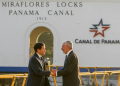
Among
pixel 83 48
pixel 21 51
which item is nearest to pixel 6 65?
pixel 21 51

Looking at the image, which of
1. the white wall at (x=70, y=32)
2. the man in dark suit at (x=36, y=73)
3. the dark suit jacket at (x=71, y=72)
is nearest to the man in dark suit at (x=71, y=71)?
the dark suit jacket at (x=71, y=72)

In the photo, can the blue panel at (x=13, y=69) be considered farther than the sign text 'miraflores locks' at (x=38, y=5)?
No

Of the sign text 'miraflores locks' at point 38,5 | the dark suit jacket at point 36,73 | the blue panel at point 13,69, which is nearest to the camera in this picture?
the dark suit jacket at point 36,73

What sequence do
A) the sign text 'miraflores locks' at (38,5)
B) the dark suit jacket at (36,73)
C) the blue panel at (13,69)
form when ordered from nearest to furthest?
the dark suit jacket at (36,73)
the blue panel at (13,69)
the sign text 'miraflores locks' at (38,5)

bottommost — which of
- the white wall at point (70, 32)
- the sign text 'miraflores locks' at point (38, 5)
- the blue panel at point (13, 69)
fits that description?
the blue panel at point (13, 69)

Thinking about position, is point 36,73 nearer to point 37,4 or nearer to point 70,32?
point 70,32

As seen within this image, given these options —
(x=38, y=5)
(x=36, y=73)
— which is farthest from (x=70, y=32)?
(x=36, y=73)

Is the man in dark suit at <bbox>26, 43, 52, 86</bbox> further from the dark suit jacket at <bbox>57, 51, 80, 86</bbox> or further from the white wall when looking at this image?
the white wall

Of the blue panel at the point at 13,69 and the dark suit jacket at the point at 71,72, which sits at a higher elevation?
the dark suit jacket at the point at 71,72

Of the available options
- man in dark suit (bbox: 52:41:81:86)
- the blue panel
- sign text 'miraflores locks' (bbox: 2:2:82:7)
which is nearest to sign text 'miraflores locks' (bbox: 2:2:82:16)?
sign text 'miraflores locks' (bbox: 2:2:82:7)

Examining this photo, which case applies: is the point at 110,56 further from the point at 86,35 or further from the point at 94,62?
the point at 86,35

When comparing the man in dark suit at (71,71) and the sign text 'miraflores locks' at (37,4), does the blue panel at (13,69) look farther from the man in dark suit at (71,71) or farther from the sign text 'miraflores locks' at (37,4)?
the man in dark suit at (71,71)

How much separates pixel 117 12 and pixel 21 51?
506cm

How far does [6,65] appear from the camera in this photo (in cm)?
1160
